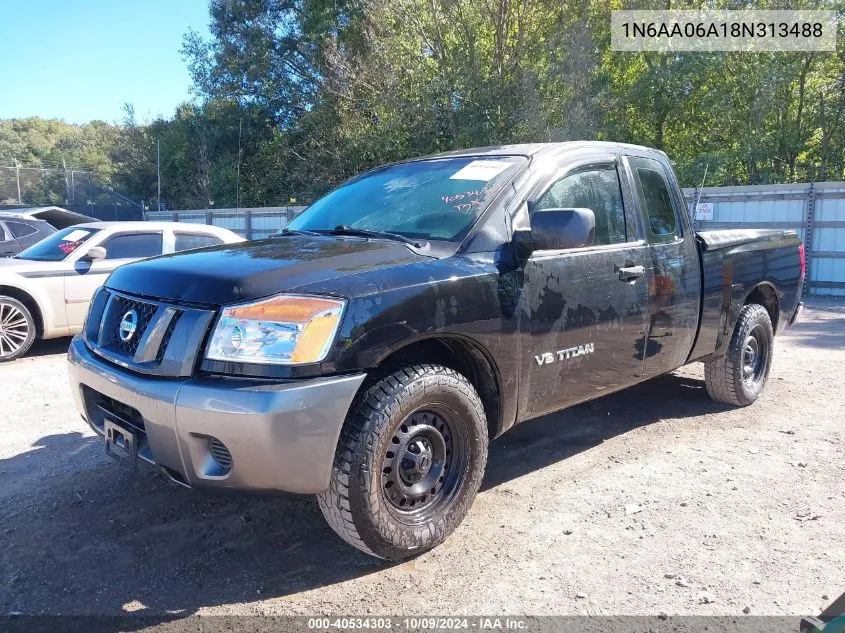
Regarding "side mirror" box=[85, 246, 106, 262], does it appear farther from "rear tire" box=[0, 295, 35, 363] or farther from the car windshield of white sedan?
"rear tire" box=[0, 295, 35, 363]

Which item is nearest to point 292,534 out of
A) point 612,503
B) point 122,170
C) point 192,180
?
point 612,503

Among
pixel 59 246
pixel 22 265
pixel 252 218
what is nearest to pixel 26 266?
pixel 22 265

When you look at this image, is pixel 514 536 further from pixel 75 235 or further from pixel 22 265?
pixel 75 235

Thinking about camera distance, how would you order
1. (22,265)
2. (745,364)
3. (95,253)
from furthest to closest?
(95,253) < (22,265) < (745,364)

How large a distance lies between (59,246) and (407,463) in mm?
6635

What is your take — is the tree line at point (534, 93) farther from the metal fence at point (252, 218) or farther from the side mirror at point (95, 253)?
the side mirror at point (95, 253)

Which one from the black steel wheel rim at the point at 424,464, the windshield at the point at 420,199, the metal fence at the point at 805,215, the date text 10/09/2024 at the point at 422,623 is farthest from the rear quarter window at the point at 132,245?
the metal fence at the point at 805,215

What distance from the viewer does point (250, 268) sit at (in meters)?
2.90

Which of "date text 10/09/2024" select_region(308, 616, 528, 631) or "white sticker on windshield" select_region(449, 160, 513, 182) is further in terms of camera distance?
"white sticker on windshield" select_region(449, 160, 513, 182)

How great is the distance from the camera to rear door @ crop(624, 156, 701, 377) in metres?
4.20

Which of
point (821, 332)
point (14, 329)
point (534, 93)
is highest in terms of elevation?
point (534, 93)

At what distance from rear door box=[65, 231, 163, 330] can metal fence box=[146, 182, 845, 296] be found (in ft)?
34.1

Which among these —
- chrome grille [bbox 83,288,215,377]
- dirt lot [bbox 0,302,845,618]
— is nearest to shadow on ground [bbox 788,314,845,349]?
dirt lot [bbox 0,302,845,618]

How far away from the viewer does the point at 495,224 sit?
3408 mm
